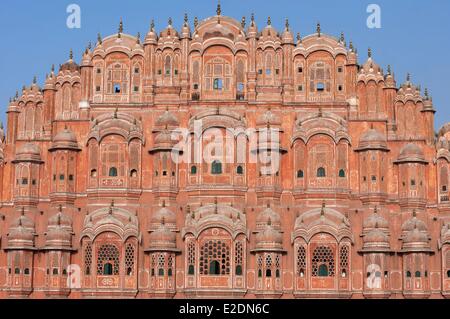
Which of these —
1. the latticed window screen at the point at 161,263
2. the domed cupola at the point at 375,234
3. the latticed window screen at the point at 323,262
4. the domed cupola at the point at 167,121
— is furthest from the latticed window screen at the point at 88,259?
the domed cupola at the point at 375,234

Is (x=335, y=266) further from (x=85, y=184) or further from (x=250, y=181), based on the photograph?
(x=85, y=184)

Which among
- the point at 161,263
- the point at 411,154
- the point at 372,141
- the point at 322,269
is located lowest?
the point at 322,269

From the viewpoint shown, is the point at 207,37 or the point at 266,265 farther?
the point at 207,37

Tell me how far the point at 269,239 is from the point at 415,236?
8583 mm

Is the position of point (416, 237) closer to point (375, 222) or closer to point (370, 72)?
point (375, 222)

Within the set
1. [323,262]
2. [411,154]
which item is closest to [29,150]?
[323,262]

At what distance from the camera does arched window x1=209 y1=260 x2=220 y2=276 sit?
6216cm

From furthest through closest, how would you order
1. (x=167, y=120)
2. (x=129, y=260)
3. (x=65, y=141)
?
1. (x=167, y=120)
2. (x=65, y=141)
3. (x=129, y=260)

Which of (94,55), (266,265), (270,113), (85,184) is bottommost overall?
(266,265)

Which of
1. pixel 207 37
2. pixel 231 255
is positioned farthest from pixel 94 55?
pixel 231 255

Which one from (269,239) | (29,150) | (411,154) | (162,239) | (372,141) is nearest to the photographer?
(269,239)

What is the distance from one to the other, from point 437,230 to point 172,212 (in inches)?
626

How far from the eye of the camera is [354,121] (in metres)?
64.5

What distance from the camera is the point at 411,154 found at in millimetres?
63594
